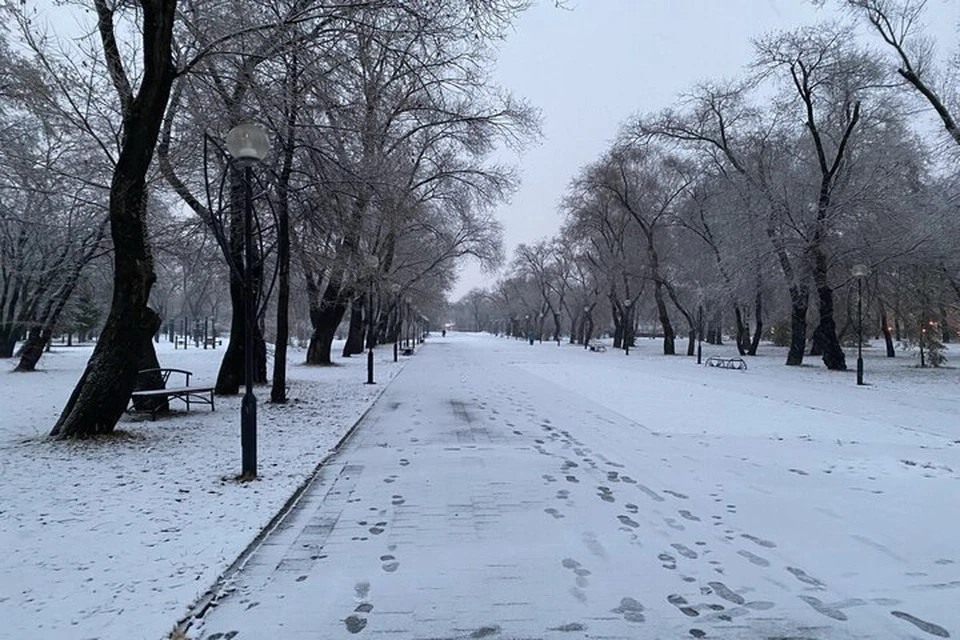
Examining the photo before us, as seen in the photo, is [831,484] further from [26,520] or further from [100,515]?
[26,520]

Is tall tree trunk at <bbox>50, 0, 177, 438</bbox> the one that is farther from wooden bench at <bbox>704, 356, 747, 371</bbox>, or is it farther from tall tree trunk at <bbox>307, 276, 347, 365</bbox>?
wooden bench at <bbox>704, 356, 747, 371</bbox>

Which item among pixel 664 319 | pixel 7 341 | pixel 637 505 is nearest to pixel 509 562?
pixel 637 505

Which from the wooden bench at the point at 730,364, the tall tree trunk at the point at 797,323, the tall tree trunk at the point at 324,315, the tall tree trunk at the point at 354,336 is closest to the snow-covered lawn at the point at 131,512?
the tall tree trunk at the point at 324,315

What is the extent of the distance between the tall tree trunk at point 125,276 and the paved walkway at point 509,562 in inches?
137

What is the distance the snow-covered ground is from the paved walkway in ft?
0.14

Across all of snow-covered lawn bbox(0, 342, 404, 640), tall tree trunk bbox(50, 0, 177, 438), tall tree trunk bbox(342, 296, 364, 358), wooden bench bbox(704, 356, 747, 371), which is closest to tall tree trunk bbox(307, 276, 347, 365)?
tall tree trunk bbox(342, 296, 364, 358)

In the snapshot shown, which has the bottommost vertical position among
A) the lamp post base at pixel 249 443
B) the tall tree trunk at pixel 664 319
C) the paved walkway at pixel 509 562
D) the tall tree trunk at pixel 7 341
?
the paved walkway at pixel 509 562

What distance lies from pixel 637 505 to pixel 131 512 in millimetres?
4493

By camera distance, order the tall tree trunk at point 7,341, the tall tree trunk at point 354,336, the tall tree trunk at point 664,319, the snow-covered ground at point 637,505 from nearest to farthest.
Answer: the snow-covered ground at point 637,505
the tall tree trunk at point 7,341
the tall tree trunk at point 354,336
the tall tree trunk at point 664,319

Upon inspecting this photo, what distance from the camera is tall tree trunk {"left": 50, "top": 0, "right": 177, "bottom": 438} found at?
8.70 m

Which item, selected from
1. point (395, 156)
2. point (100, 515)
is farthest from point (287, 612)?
point (395, 156)

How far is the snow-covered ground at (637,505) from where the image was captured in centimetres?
393

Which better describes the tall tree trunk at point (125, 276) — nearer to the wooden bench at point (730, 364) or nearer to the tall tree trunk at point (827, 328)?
the tall tree trunk at point (827, 328)

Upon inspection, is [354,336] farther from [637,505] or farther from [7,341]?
[637,505]
